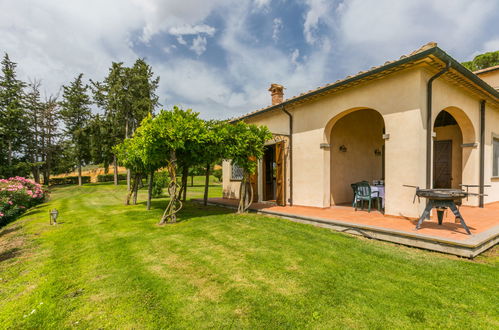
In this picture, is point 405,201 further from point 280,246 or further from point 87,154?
point 87,154

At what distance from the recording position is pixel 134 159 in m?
7.96

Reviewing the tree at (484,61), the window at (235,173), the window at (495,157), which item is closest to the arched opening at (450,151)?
the window at (495,157)

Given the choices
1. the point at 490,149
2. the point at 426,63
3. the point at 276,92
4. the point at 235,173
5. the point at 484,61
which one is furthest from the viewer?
the point at 484,61

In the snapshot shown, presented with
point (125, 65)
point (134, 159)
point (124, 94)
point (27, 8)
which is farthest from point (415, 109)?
point (125, 65)

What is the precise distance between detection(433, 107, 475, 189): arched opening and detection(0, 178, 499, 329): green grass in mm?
5182

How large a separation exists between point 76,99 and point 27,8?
24087mm

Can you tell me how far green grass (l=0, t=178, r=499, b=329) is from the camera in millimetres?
2230

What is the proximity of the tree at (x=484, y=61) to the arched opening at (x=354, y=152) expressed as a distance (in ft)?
60.0

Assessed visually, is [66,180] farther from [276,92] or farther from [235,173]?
[276,92]

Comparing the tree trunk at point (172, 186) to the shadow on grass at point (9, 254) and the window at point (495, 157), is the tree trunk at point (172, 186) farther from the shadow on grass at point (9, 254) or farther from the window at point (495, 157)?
the window at point (495, 157)

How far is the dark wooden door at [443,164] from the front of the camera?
8.13 meters

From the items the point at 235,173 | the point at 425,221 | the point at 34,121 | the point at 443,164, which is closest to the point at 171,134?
the point at 235,173

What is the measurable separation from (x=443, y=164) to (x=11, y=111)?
101ft

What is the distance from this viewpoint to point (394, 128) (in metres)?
5.54
